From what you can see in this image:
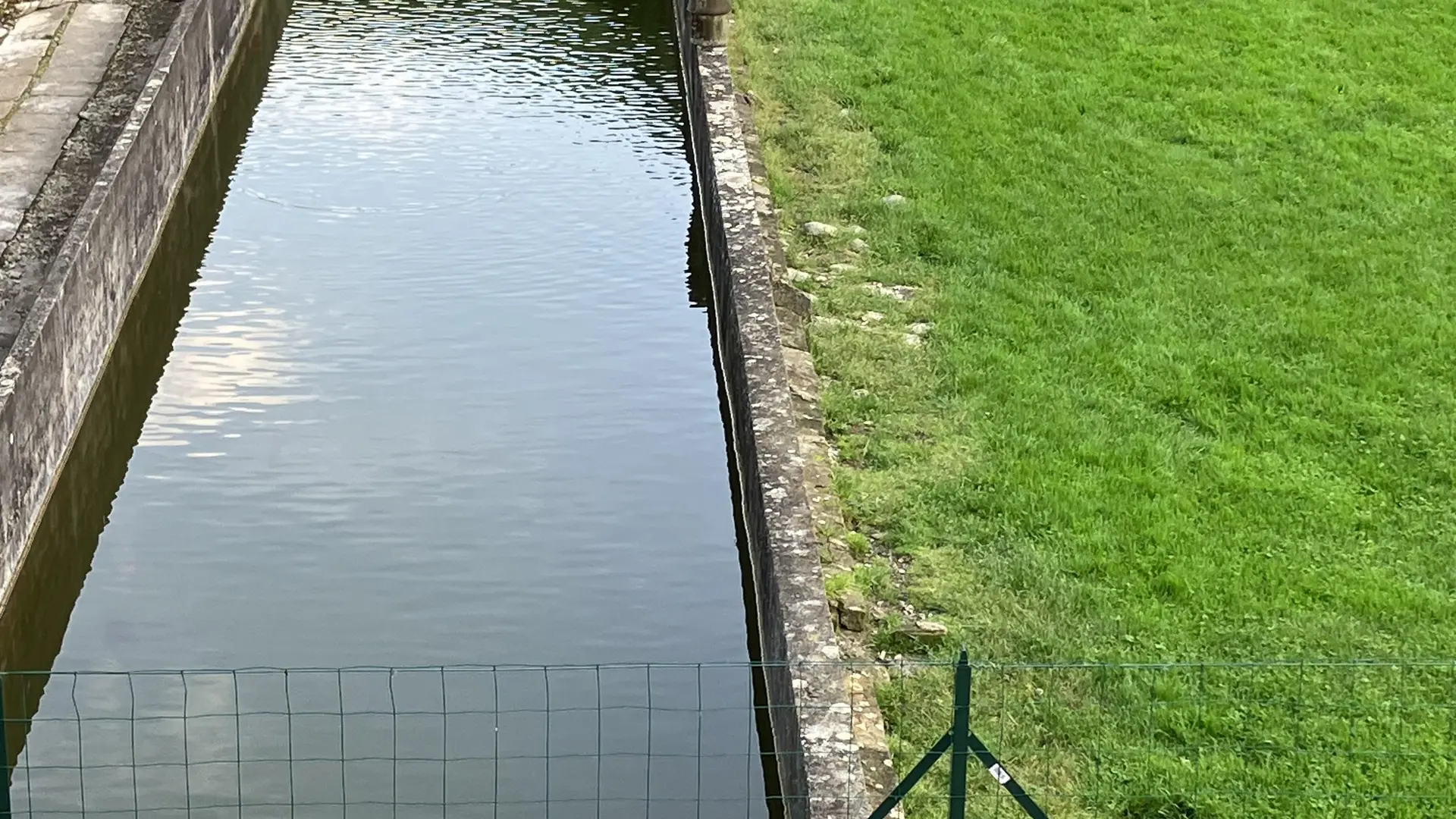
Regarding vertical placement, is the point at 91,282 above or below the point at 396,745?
above

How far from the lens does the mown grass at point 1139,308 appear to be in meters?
7.78

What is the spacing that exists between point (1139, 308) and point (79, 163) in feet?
20.7

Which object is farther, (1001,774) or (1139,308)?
(1139,308)

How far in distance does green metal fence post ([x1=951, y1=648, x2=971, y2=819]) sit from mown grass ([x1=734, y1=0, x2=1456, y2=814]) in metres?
1.21

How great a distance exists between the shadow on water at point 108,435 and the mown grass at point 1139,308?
3.47 m

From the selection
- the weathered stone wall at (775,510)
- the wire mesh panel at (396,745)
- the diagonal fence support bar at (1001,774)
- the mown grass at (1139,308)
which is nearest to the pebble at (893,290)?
the mown grass at (1139,308)

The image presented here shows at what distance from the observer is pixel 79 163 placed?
1221cm

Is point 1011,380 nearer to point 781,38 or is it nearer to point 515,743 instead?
point 515,743

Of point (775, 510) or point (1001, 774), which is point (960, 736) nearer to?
point (1001, 774)

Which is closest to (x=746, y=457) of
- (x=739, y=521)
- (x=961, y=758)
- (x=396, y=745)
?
(x=739, y=521)

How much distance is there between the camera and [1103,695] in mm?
6977

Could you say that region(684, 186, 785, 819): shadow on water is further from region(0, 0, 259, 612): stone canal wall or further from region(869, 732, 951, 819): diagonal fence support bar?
region(0, 0, 259, 612): stone canal wall

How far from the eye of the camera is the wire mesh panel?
7.28 metres

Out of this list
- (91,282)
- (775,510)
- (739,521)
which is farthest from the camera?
(91,282)
